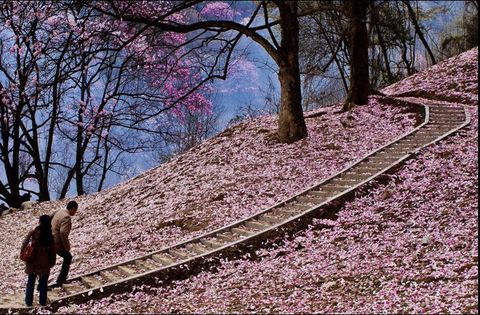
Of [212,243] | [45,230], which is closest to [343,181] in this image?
[212,243]

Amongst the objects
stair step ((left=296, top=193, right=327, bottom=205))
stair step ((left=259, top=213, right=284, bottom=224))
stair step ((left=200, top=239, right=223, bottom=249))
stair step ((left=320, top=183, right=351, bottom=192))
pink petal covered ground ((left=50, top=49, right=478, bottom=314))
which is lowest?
pink petal covered ground ((left=50, top=49, right=478, bottom=314))

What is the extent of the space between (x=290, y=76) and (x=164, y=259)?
9995 mm

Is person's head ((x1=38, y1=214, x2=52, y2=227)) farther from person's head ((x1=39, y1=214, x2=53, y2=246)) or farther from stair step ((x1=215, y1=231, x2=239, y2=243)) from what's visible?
stair step ((x1=215, y1=231, x2=239, y2=243))

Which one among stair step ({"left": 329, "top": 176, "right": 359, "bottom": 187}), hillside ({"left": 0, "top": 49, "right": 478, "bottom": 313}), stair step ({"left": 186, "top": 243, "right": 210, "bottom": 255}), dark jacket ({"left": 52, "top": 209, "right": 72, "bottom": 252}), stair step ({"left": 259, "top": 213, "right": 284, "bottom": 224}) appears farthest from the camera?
stair step ({"left": 329, "top": 176, "right": 359, "bottom": 187})

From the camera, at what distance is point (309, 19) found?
39156mm

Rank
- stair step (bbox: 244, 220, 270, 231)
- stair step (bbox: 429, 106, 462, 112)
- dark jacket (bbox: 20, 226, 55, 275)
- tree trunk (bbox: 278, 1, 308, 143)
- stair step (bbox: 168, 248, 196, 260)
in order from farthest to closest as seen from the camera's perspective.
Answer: stair step (bbox: 429, 106, 462, 112), tree trunk (bbox: 278, 1, 308, 143), stair step (bbox: 244, 220, 270, 231), stair step (bbox: 168, 248, 196, 260), dark jacket (bbox: 20, 226, 55, 275)

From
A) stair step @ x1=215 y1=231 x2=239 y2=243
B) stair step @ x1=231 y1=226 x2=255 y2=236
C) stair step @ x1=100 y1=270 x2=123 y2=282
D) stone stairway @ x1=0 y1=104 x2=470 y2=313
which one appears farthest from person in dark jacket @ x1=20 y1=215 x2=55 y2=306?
stair step @ x1=231 y1=226 x2=255 y2=236

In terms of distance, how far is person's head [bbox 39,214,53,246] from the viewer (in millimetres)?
10812

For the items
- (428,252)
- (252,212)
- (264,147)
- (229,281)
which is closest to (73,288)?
(229,281)

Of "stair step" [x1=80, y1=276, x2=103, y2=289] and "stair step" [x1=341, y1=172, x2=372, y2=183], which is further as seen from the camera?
"stair step" [x1=341, y1=172, x2=372, y2=183]

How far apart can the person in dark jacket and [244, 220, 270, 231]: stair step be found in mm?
5115

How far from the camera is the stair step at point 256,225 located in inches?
539

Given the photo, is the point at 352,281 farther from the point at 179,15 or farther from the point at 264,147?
the point at 179,15

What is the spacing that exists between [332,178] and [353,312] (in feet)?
25.8
